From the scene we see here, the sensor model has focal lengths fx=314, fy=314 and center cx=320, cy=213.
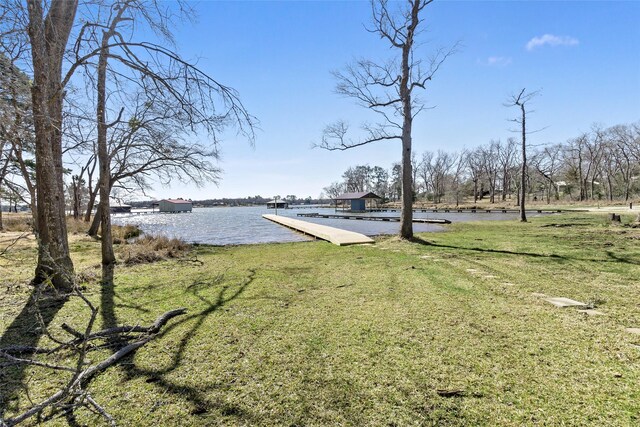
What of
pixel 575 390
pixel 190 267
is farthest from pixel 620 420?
pixel 190 267

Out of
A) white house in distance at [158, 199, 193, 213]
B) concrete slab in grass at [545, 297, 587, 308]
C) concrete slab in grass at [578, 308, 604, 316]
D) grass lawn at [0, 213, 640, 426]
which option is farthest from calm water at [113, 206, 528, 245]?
white house in distance at [158, 199, 193, 213]

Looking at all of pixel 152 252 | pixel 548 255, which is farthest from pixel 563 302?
pixel 152 252

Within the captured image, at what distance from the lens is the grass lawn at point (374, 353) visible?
1.95m

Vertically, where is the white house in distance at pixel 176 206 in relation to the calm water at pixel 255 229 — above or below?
above

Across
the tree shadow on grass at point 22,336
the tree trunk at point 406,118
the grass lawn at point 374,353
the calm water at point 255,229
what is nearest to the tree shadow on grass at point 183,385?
the grass lawn at point 374,353

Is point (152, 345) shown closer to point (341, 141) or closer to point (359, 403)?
point (359, 403)

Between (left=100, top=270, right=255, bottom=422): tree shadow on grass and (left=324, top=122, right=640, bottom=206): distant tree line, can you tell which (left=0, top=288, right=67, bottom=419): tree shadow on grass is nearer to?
(left=100, top=270, right=255, bottom=422): tree shadow on grass

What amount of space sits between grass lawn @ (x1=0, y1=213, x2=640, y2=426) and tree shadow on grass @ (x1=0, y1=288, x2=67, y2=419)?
0.02 metres

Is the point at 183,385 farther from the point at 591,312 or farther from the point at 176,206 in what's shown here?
the point at 176,206

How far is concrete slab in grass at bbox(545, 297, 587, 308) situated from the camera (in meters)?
3.66

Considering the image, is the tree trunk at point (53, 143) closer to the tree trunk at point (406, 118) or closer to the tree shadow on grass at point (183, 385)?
the tree shadow on grass at point (183, 385)

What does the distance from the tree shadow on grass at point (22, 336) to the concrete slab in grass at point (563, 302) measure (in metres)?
4.72

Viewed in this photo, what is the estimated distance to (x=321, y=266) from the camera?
6922 millimetres

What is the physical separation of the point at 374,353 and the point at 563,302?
2.69 m
